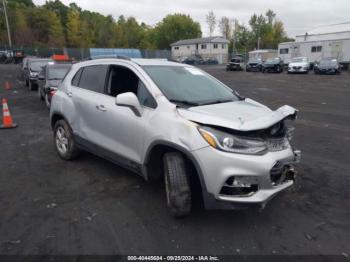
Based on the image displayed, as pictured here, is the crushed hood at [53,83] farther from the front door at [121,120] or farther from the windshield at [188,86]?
the windshield at [188,86]

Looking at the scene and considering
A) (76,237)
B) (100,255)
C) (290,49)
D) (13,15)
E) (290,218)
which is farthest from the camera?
(13,15)

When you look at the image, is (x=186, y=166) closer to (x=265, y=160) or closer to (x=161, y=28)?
(x=265, y=160)

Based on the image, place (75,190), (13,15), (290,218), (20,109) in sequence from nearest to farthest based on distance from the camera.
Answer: (290,218), (75,190), (20,109), (13,15)

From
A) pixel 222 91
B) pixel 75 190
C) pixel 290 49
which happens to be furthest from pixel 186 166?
pixel 290 49

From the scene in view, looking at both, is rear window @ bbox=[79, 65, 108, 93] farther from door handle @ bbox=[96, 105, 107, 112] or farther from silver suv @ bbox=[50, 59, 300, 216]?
door handle @ bbox=[96, 105, 107, 112]

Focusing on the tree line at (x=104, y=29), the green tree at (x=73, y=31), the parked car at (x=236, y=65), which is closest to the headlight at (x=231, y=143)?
the parked car at (x=236, y=65)

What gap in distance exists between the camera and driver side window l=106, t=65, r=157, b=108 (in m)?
3.89

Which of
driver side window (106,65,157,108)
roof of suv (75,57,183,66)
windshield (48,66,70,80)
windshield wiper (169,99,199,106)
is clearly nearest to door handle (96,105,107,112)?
driver side window (106,65,157,108)

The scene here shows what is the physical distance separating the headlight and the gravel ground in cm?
96

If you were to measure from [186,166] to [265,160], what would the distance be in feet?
2.86

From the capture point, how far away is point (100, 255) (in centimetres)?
304

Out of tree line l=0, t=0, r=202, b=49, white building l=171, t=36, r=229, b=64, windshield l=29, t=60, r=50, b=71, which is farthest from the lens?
tree line l=0, t=0, r=202, b=49

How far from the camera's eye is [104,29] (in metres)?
87.6

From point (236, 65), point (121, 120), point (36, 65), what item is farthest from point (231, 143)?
point (236, 65)
